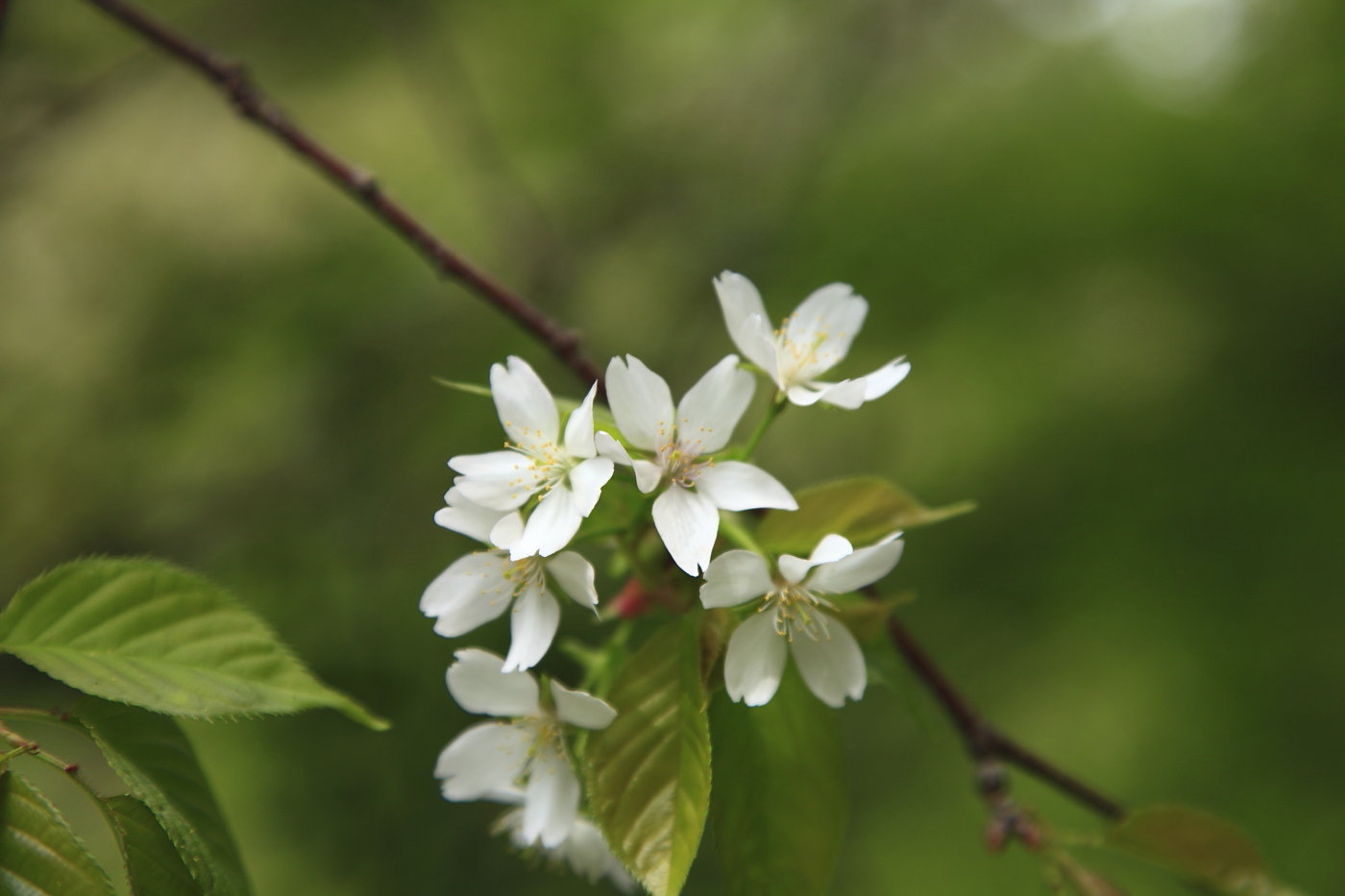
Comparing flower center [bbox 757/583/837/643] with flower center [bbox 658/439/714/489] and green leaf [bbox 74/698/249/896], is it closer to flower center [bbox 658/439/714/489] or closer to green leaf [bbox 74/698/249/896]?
flower center [bbox 658/439/714/489]

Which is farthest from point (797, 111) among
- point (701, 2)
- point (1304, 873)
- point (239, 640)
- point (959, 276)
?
point (1304, 873)

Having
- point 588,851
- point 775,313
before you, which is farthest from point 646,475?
point 775,313

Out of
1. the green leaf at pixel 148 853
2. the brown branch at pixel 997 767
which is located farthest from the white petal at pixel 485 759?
the brown branch at pixel 997 767

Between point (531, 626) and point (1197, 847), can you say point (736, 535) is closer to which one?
point (531, 626)

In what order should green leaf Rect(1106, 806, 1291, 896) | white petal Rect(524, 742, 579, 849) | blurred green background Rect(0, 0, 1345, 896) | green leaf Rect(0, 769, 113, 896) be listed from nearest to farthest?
green leaf Rect(0, 769, 113, 896)
white petal Rect(524, 742, 579, 849)
green leaf Rect(1106, 806, 1291, 896)
blurred green background Rect(0, 0, 1345, 896)

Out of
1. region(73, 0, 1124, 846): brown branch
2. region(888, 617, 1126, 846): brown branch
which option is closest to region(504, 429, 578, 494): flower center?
region(73, 0, 1124, 846): brown branch

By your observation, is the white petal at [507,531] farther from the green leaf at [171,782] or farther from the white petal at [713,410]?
the green leaf at [171,782]
